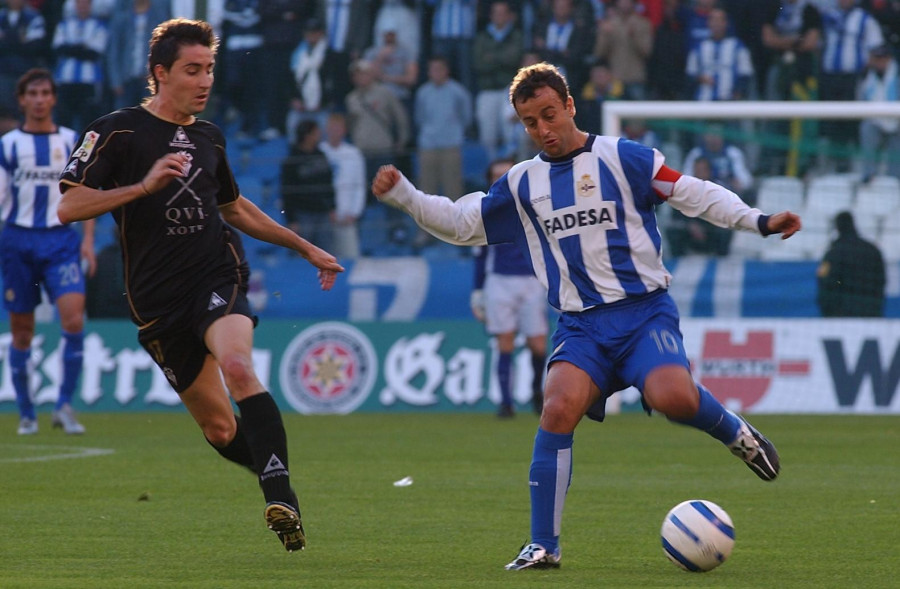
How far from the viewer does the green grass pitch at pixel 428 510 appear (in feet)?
17.9

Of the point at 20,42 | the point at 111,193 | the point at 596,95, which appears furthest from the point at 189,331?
the point at 20,42

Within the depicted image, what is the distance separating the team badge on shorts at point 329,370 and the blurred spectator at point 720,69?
6.00m

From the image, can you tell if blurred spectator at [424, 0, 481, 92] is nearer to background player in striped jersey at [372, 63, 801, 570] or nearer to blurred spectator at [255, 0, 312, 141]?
blurred spectator at [255, 0, 312, 141]

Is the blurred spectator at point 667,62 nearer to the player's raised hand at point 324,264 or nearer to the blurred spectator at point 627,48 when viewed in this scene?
the blurred spectator at point 627,48

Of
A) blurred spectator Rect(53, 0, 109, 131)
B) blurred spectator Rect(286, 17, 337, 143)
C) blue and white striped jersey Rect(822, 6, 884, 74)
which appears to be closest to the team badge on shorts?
blurred spectator Rect(286, 17, 337, 143)

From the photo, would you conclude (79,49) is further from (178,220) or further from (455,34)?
(178,220)

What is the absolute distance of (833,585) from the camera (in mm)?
5141

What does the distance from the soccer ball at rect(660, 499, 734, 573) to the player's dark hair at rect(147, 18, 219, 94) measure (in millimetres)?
2651

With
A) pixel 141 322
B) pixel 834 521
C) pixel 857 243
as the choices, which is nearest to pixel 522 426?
pixel 857 243

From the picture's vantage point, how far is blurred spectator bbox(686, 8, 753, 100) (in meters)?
18.5

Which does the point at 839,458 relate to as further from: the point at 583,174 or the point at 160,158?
the point at 160,158

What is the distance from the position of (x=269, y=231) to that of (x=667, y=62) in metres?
12.8

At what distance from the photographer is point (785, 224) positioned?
554cm

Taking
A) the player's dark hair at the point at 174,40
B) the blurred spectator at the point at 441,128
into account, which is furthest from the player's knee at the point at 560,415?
the blurred spectator at the point at 441,128
